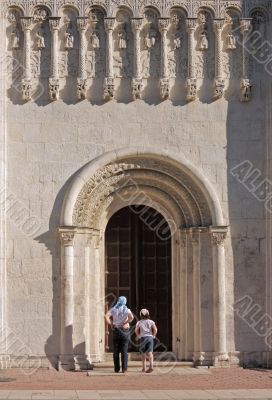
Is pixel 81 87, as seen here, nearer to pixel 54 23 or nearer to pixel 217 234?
pixel 54 23

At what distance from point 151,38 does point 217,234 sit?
4.41 metres

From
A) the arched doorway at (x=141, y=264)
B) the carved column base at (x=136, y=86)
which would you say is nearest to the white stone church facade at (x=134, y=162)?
the carved column base at (x=136, y=86)

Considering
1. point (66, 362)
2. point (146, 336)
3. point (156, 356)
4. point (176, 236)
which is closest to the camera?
point (146, 336)

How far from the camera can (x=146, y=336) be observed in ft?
60.4

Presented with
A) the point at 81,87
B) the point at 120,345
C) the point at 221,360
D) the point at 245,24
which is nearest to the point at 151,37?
the point at 81,87

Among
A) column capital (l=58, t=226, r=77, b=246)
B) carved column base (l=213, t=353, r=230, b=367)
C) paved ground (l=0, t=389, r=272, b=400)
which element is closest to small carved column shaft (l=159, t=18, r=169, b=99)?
column capital (l=58, t=226, r=77, b=246)

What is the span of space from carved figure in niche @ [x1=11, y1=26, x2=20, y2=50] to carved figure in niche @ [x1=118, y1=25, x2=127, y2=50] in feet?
6.99

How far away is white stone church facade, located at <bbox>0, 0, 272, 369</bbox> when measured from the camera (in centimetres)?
1922

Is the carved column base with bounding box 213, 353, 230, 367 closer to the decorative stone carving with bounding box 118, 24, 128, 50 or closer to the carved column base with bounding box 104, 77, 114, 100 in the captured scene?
Answer: the carved column base with bounding box 104, 77, 114, 100

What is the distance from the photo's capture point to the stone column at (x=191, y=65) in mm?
19766

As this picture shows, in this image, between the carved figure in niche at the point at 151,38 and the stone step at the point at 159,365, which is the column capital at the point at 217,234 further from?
the carved figure in niche at the point at 151,38

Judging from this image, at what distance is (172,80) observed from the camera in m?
19.9

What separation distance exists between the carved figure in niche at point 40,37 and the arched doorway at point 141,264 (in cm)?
398

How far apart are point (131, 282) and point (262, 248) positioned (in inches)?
118
